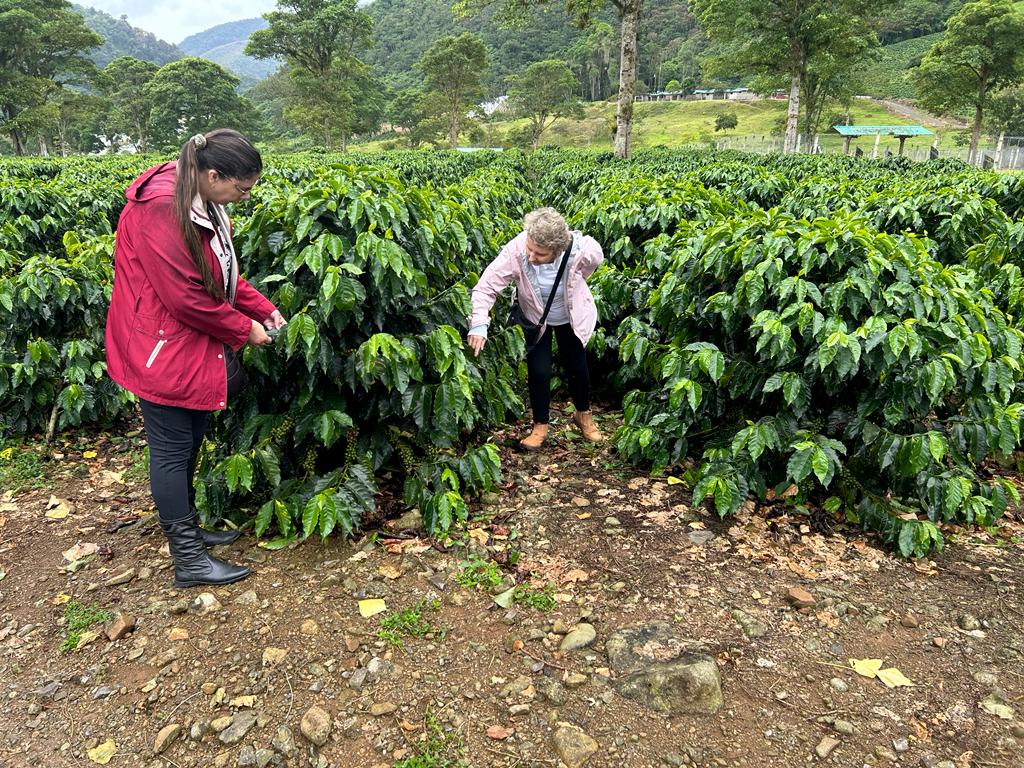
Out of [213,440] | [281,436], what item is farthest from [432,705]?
[213,440]

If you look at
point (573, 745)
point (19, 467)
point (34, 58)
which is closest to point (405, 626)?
point (573, 745)

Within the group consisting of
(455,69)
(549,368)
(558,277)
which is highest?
(455,69)

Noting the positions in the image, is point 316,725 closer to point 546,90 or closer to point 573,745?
point 573,745

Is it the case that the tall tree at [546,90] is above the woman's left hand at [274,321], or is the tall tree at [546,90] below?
above

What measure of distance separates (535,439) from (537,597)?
1638mm

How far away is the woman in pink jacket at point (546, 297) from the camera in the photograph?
3621 mm

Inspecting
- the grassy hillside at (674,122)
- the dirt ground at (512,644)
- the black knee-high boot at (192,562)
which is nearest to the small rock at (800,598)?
the dirt ground at (512,644)

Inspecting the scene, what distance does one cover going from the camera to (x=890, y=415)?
309cm

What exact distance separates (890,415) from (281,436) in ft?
9.64

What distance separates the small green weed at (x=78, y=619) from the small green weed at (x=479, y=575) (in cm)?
148

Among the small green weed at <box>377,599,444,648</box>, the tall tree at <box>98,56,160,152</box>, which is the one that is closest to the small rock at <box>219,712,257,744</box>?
the small green weed at <box>377,599,444,648</box>

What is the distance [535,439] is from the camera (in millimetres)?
4344

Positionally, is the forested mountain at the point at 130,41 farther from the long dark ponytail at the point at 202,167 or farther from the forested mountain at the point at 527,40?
the long dark ponytail at the point at 202,167

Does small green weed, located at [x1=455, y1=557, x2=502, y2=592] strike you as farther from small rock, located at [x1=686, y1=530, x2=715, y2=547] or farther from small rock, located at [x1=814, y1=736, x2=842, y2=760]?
small rock, located at [x1=814, y1=736, x2=842, y2=760]
